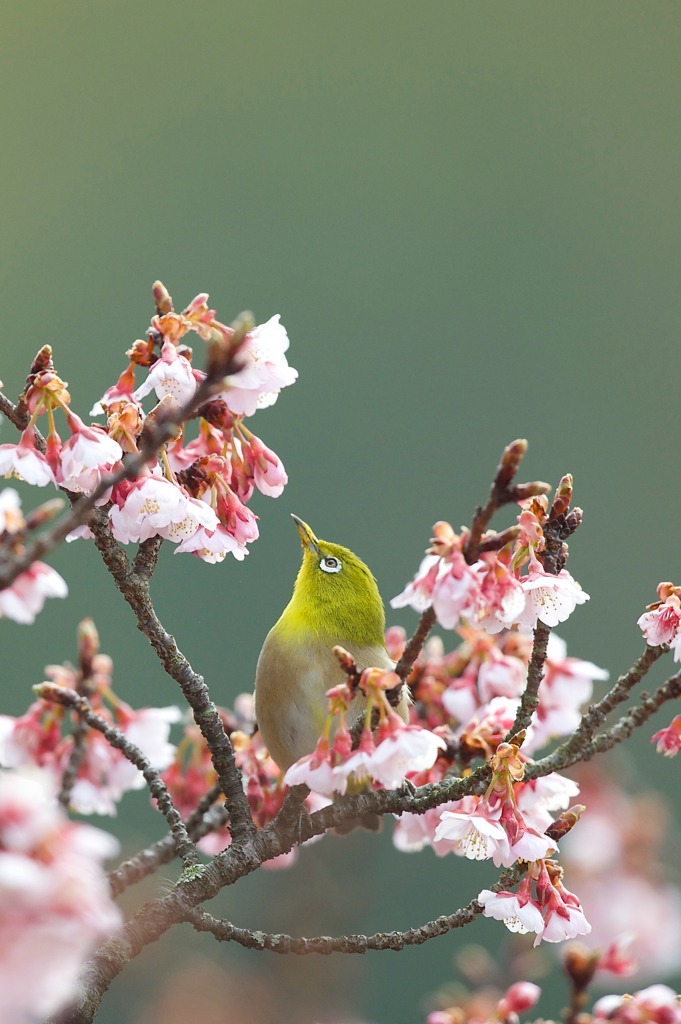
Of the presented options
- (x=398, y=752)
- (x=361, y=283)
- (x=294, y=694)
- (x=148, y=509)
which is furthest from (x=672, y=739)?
(x=361, y=283)

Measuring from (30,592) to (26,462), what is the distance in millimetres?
141

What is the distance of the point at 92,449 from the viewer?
35.1 inches

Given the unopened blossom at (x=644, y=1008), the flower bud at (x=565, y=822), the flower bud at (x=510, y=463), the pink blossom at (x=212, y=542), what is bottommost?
the unopened blossom at (x=644, y=1008)

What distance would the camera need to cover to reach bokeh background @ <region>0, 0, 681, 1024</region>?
15.3 feet

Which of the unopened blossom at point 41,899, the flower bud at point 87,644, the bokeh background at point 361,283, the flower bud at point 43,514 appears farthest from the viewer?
the bokeh background at point 361,283

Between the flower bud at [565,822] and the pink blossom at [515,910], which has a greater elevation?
the flower bud at [565,822]

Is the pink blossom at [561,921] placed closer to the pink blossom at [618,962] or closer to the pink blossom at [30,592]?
the pink blossom at [618,962]

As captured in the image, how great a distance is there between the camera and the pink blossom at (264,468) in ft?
3.59

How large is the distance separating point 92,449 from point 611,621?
605 cm

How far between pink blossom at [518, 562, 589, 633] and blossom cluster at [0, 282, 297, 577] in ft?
1.11

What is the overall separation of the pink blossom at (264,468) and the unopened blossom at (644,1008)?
644mm

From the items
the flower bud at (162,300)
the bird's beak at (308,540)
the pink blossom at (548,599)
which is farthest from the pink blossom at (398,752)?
the bird's beak at (308,540)

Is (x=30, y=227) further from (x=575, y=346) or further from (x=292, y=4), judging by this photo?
(x=292, y=4)

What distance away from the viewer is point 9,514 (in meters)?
0.76
